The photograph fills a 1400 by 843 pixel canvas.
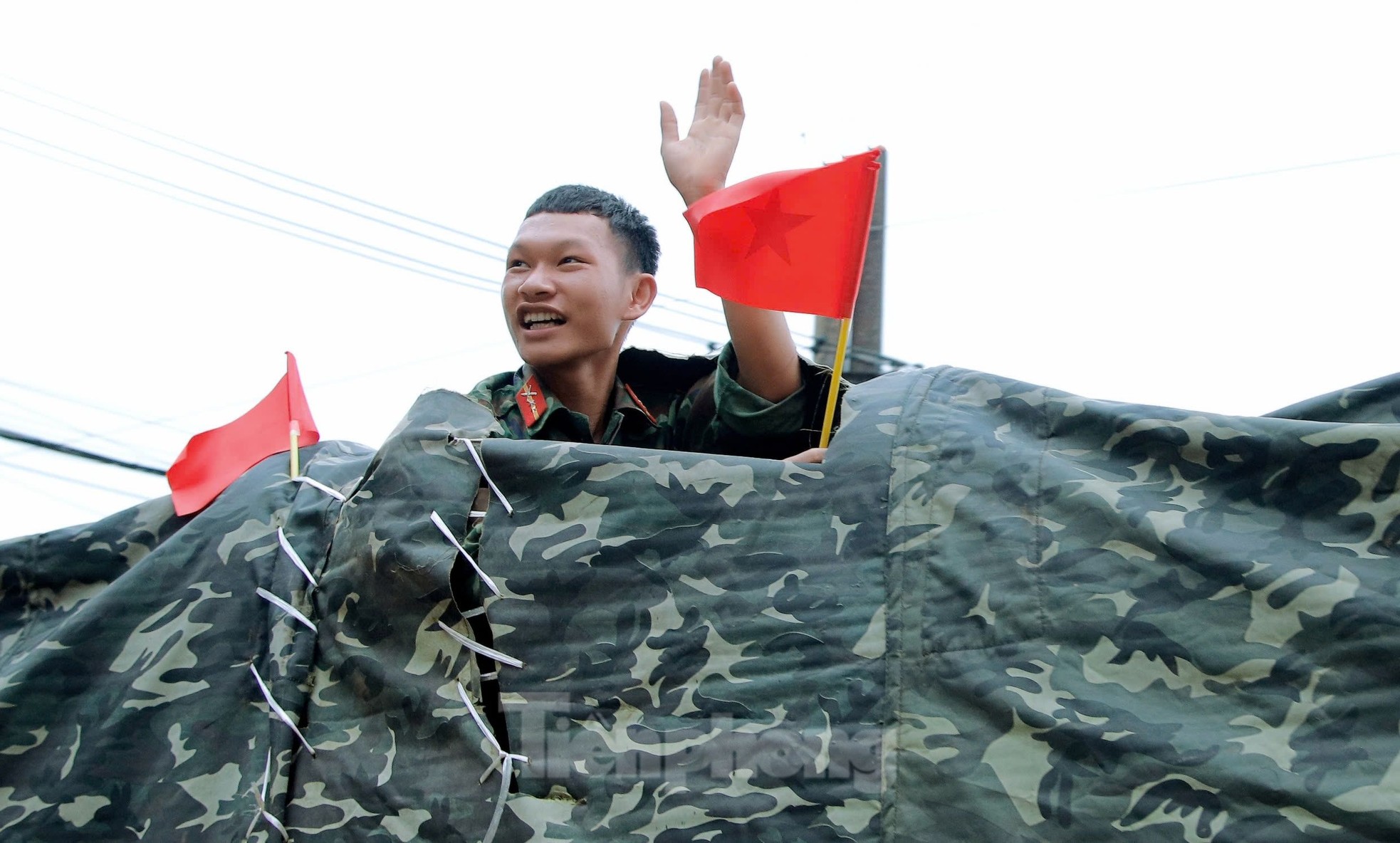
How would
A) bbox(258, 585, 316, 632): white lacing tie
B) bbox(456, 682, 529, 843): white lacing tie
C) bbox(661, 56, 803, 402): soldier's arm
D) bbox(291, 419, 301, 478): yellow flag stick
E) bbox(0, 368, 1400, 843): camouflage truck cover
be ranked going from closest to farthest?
bbox(0, 368, 1400, 843): camouflage truck cover < bbox(456, 682, 529, 843): white lacing tie < bbox(258, 585, 316, 632): white lacing tie < bbox(291, 419, 301, 478): yellow flag stick < bbox(661, 56, 803, 402): soldier's arm

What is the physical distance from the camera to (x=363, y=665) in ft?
6.14

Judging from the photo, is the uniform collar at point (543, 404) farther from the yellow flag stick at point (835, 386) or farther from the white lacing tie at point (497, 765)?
the white lacing tie at point (497, 765)

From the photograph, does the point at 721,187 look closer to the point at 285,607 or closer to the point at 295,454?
the point at 295,454

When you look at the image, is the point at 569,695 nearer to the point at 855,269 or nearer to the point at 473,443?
the point at 473,443

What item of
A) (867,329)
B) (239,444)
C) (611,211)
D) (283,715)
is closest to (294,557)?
(283,715)

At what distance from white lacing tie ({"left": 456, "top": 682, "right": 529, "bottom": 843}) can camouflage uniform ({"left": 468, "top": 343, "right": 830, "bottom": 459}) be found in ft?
1.89

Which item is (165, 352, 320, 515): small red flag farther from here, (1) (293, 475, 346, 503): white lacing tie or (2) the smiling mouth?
(2) the smiling mouth

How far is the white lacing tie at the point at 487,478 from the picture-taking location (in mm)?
1869

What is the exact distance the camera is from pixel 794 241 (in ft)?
6.90

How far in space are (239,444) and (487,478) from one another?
0.78m

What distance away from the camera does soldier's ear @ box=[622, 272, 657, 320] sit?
9.14ft

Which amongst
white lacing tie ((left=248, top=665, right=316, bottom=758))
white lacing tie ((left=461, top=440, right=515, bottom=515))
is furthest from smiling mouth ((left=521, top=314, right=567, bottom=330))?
white lacing tie ((left=248, top=665, right=316, bottom=758))

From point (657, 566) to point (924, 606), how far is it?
38cm

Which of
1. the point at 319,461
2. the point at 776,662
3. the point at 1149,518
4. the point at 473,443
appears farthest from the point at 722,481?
the point at 319,461
